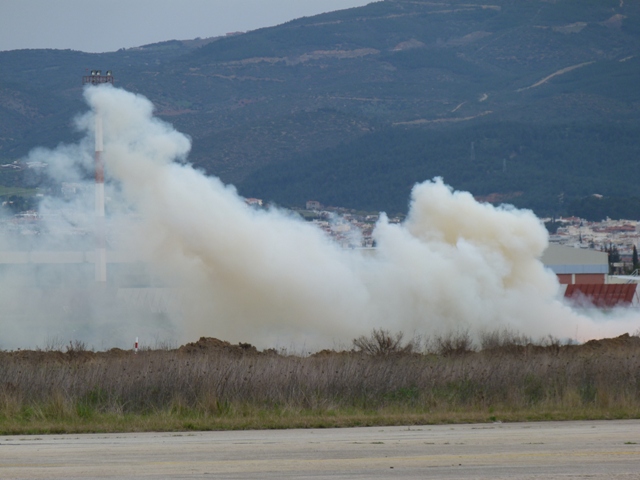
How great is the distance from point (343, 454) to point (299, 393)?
274 inches

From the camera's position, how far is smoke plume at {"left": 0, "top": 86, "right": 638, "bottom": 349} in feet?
160

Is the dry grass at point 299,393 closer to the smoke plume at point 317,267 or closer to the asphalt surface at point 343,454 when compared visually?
the asphalt surface at point 343,454

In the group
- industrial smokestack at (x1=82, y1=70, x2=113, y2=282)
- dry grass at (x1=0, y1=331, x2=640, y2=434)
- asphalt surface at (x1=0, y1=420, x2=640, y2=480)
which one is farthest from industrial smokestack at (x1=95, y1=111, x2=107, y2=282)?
asphalt surface at (x1=0, y1=420, x2=640, y2=480)

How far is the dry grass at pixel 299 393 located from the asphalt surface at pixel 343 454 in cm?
154

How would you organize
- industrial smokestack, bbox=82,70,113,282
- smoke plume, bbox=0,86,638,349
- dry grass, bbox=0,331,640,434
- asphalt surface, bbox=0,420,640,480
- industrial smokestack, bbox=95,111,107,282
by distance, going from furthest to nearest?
industrial smokestack, bbox=95,111,107,282
industrial smokestack, bbox=82,70,113,282
smoke plume, bbox=0,86,638,349
dry grass, bbox=0,331,640,434
asphalt surface, bbox=0,420,640,480

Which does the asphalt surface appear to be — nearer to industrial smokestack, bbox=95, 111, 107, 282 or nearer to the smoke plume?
the smoke plume

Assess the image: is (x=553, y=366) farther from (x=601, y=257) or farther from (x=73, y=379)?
(x=601, y=257)

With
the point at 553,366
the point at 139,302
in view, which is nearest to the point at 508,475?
the point at 553,366

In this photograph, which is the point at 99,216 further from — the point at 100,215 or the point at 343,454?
the point at 343,454

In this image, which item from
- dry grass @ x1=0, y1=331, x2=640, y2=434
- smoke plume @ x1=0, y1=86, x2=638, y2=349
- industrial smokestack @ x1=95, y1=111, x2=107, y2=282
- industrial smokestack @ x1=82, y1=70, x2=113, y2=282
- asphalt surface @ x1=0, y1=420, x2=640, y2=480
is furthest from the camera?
industrial smokestack @ x1=95, y1=111, x2=107, y2=282

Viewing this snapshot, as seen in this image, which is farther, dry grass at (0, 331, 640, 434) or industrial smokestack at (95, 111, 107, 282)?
industrial smokestack at (95, 111, 107, 282)

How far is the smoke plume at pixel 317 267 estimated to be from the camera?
160ft

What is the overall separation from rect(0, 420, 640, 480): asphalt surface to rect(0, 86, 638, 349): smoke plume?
24.9 metres

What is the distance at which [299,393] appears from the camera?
26750 millimetres
